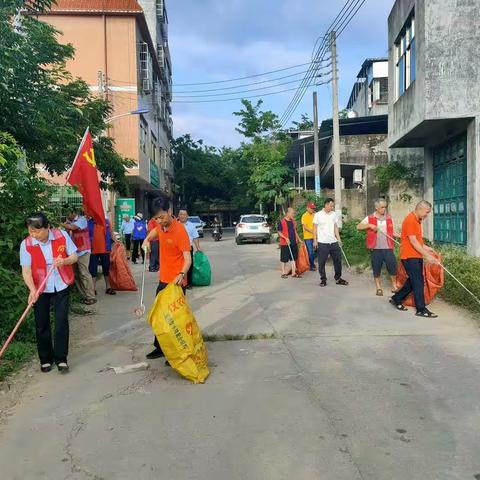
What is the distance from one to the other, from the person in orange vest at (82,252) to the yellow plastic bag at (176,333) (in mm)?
4366

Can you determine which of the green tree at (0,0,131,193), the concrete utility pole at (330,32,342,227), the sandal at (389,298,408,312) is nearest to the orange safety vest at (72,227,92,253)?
the green tree at (0,0,131,193)

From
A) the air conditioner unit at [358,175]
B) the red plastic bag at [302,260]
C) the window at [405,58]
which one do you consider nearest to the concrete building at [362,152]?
the air conditioner unit at [358,175]

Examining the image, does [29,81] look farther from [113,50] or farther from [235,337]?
[113,50]

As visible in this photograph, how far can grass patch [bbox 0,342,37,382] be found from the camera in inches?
203

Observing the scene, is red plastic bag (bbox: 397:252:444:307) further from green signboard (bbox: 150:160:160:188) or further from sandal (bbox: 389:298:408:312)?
green signboard (bbox: 150:160:160:188)

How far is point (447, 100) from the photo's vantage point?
11.6 metres

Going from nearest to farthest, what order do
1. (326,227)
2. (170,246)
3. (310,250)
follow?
(170,246) < (326,227) < (310,250)

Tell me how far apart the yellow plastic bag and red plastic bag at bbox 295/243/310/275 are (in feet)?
23.7

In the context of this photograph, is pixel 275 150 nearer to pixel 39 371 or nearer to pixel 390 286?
pixel 390 286

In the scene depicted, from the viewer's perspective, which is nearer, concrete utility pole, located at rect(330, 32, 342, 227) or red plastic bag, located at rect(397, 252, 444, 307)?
red plastic bag, located at rect(397, 252, 444, 307)

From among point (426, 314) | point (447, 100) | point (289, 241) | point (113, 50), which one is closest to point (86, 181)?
point (426, 314)

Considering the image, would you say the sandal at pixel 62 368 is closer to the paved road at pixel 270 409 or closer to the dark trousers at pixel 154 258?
the paved road at pixel 270 409

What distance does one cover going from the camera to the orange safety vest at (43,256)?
5.11 m

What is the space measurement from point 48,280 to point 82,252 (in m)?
3.68
